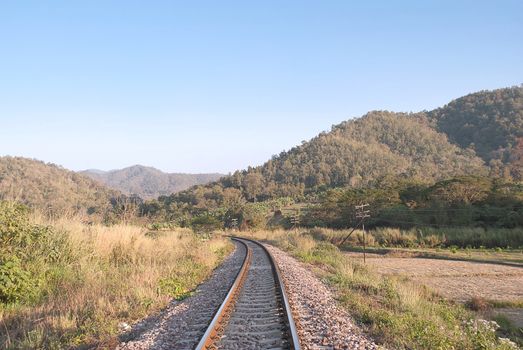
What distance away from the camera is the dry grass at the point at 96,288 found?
6.36 meters

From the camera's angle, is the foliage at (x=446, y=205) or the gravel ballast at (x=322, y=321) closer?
the gravel ballast at (x=322, y=321)

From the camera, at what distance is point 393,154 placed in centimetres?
16362

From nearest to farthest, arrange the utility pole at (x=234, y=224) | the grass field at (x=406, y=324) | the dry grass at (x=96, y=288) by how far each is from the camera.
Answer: the grass field at (x=406, y=324)
the dry grass at (x=96, y=288)
the utility pole at (x=234, y=224)

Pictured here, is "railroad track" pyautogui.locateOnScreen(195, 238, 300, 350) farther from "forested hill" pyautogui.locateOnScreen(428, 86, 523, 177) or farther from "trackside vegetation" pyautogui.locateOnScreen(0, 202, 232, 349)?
"forested hill" pyautogui.locateOnScreen(428, 86, 523, 177)

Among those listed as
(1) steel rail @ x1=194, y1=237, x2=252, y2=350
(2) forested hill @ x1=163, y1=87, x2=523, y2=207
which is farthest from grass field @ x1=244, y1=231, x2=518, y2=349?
(2) forested hill @ x1=163, y1=87, x2=523, y2=207

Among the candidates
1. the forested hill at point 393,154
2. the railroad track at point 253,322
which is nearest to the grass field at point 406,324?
the railroad track at point 253,322

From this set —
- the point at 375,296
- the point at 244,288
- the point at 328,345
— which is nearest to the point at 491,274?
the point at 375,296

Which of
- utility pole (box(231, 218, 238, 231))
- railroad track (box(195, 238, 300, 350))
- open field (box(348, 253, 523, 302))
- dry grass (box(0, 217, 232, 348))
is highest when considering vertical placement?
dry grass (box(0, 217, 232, 348))

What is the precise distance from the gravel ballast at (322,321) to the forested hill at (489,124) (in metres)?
118

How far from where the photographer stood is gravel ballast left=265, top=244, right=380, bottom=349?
234 inches

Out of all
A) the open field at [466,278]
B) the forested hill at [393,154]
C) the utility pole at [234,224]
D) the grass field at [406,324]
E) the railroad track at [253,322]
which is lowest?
the open field at [466,278]

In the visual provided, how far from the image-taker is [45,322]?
6.64 m

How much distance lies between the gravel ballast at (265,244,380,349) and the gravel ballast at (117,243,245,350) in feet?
5.33

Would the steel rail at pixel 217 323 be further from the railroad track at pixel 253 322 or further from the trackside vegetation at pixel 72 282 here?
the trackside vegetation at pixel 72 282
